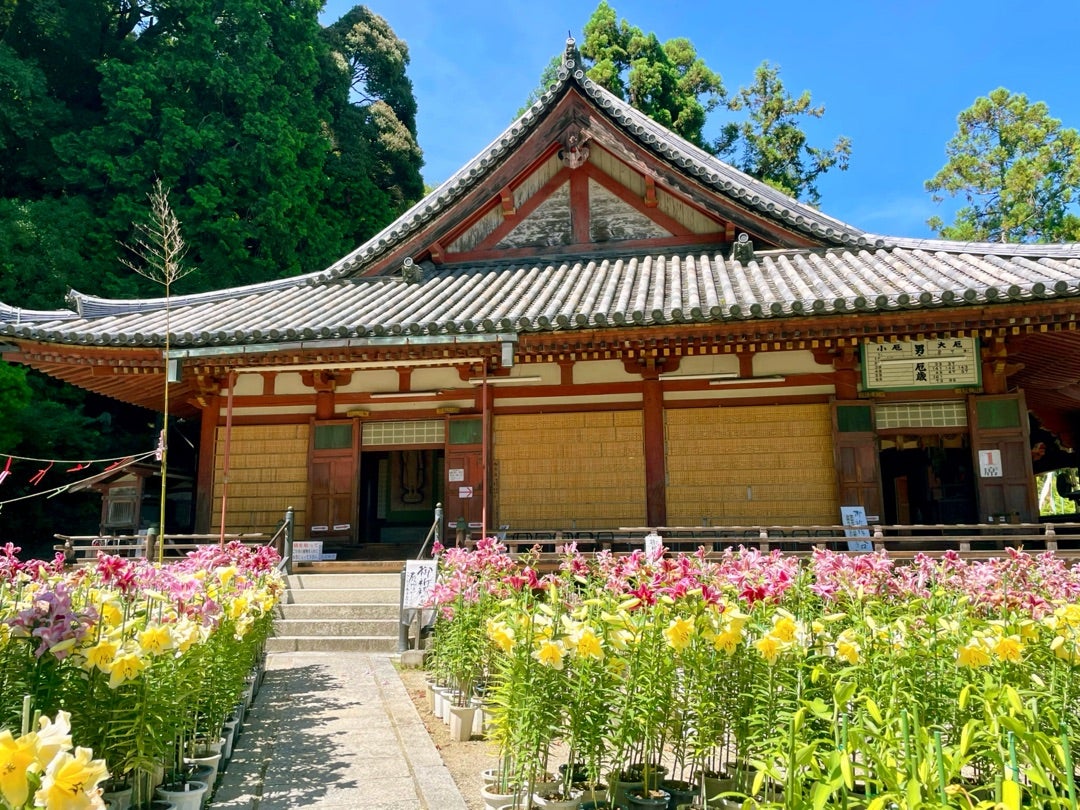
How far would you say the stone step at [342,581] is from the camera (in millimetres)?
9688


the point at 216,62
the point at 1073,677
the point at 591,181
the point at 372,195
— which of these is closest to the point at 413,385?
the point at 591,181

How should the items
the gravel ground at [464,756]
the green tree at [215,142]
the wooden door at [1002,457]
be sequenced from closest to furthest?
the gravel ground at [464,756] → the wooden door at [1002,457] → the green tree at [215,142]

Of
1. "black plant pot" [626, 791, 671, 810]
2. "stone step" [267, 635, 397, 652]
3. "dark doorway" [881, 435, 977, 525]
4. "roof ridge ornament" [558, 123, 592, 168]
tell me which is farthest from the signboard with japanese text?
"black plant pot" [626, 791, 671, 810]

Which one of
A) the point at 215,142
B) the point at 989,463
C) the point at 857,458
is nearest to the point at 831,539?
the point at 857,458

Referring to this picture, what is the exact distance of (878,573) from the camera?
4039mm

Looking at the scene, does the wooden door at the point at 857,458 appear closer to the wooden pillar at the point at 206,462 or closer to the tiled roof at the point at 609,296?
the tiled roof at the point at 609,296

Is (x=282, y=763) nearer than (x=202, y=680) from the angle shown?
No

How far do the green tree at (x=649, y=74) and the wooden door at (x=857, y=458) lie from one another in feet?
69.4

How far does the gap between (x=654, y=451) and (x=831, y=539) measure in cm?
327

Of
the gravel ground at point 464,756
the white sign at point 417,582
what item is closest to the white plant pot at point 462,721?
the gravel ground at point 464,756

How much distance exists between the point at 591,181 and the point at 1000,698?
1232cm

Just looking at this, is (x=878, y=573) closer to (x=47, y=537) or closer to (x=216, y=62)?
(x=47, y=537)

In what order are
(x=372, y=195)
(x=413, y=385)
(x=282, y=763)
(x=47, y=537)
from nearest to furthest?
1. (x=282, y=763)
2. (x=413, y=385)
3. (x=47, y=537)
4. (x=372, y=195)

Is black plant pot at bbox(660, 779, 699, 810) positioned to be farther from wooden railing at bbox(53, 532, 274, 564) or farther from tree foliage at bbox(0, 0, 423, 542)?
tree foliage at bbox(0, 0, 423, 542)
